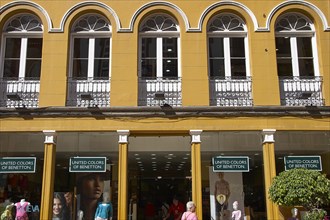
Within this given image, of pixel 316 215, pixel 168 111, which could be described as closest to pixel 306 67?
pixel 168 111

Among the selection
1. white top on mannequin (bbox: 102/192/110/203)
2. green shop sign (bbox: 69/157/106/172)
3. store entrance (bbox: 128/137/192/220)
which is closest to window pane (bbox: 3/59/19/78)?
green shop sign (bbox: 69/157/106/172)

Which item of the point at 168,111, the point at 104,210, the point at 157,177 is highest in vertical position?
the point at 168,111

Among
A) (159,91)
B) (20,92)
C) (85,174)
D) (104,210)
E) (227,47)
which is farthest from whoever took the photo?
(227,47)

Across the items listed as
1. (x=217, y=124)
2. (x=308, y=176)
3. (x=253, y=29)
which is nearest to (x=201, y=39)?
(x=253, y=29)

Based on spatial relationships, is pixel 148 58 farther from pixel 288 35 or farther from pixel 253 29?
pixel 288 35

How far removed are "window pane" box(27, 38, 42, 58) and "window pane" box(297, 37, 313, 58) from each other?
8.52 m

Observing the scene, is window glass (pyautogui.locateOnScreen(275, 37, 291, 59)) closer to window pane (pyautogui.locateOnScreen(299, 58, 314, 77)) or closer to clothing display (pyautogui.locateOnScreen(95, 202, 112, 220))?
window pane (pyautogui.locateOnScreen(299, 58, 314, 77))

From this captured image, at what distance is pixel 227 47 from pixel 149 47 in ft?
8.40

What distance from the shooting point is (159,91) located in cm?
1473

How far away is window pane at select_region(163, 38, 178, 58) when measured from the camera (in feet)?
50.0

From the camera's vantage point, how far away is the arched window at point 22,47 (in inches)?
595

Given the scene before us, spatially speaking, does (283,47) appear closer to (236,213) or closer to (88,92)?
(236,213)

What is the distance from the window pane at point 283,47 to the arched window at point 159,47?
130 inches

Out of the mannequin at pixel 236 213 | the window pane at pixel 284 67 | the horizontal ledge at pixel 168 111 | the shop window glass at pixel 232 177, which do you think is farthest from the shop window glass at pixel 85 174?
the window pane at pixel 284 67
